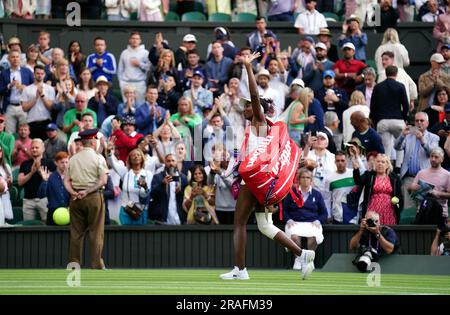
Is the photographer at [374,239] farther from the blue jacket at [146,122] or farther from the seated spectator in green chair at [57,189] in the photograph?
the blue jacket at [146,122]

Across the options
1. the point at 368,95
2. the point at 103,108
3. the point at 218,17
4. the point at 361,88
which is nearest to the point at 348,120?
the point at 368,95

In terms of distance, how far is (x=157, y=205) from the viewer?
19.0 meters

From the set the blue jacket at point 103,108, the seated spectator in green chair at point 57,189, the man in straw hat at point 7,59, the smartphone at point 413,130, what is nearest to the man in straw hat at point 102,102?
the blue jacket at point 103,108

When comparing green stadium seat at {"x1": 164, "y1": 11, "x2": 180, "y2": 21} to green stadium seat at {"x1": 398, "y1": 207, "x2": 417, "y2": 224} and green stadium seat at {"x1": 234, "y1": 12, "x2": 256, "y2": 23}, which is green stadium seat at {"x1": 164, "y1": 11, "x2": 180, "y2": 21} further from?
green stadium seat at {"x1": 398, "y1": 207, "x2": 417, "y2": 224}

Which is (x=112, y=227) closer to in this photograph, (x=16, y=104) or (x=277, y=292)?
(x=16, y=104)

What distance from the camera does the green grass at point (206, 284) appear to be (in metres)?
11.5

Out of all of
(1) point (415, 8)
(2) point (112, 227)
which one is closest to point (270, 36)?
(1) point (415, 8)

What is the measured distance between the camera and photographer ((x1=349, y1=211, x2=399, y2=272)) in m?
16.4

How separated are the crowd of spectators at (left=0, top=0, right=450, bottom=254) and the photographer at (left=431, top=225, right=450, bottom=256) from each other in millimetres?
997

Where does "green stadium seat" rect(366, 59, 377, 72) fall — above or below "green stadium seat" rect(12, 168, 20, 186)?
above

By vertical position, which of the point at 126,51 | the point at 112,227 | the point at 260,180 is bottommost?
the point at 112,227

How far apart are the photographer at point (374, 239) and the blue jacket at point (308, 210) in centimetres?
159

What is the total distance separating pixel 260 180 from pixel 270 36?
10.9m

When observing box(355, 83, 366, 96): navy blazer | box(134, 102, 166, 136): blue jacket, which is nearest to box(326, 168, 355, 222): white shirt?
box(355, 83, 366, 96): navy blazer
